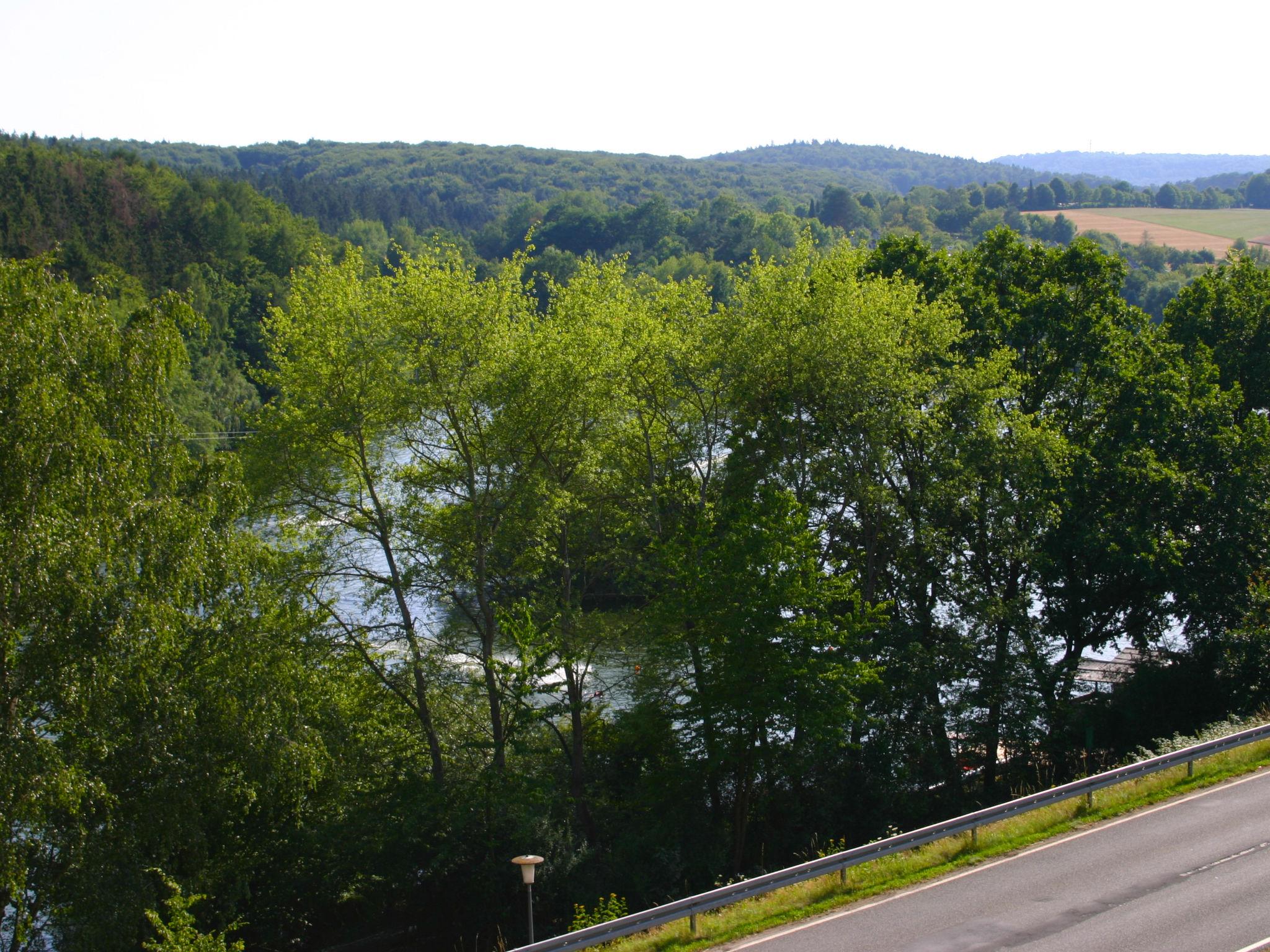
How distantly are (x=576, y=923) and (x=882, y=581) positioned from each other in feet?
51.4

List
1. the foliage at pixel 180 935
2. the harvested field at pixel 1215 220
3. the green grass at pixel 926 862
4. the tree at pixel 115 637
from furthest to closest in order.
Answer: the harvested field at pixel 1215 220 → the tree at pixel 115 637 → the foliage at pixel 180 935 → the green grass at pixel 926 862

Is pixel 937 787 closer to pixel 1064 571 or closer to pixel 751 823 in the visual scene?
pixel 751 823

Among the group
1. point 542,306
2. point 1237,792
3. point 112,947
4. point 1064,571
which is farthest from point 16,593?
point 542,306

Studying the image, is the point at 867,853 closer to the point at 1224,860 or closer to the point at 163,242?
the point at 1224,860

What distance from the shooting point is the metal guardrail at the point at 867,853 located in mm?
13680

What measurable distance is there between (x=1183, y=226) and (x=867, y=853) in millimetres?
181454

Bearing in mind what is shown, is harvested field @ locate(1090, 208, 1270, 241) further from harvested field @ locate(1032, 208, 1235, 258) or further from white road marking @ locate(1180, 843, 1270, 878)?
white road marking @ locate(1180, 843, 1270, 878)

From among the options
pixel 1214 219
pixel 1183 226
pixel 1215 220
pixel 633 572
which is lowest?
pixel 633 572

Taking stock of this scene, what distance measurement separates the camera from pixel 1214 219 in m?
182

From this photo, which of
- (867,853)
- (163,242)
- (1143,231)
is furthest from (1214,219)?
(867,853)

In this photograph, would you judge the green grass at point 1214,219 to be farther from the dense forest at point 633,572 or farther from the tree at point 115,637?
the tree at point 115,637

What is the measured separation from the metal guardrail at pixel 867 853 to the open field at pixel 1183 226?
144 m

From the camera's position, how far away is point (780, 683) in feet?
75.1

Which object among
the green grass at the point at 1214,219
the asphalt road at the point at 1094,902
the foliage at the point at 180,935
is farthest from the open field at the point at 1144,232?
the foliage at the point at 180,935
